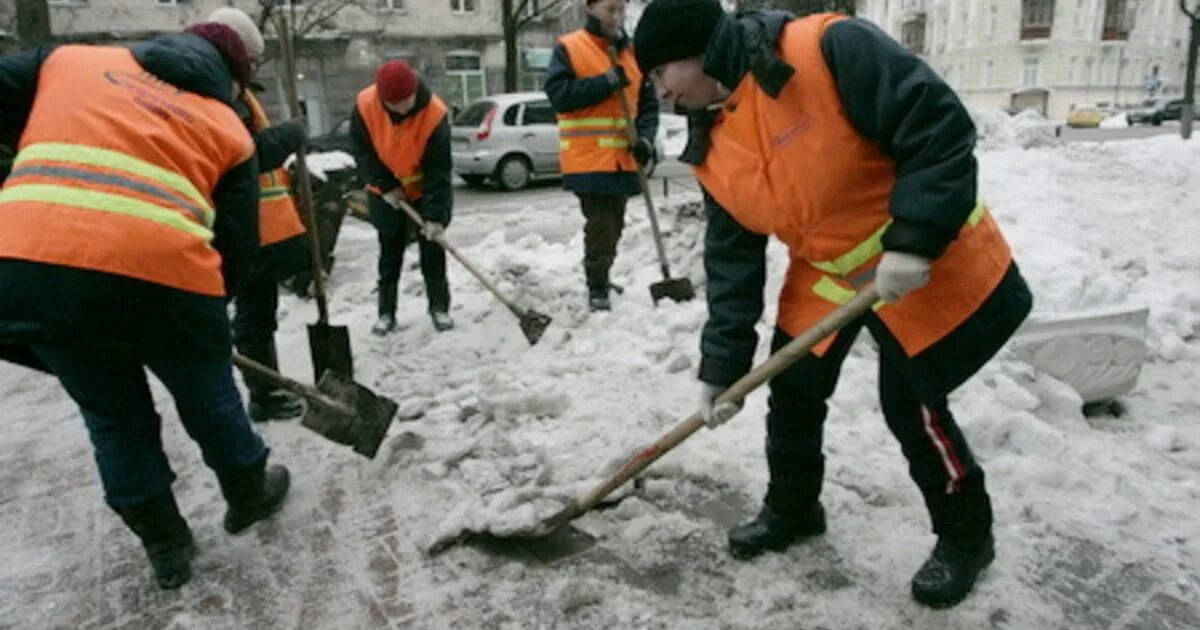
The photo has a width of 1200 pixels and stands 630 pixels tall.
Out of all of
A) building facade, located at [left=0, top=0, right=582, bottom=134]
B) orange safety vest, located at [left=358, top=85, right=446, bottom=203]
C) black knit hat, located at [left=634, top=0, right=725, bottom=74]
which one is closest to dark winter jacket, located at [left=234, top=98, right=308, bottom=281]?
orange safety vest, located at [left=358, top=85, right=446, bottom=203]

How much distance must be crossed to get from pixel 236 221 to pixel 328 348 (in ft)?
4.25

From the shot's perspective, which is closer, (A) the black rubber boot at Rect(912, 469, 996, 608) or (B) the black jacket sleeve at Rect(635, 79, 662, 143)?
(A) the black rubber boot at Rect(912, 469, 996, 608)

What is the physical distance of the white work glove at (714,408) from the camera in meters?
2.13

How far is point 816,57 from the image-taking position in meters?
1.76

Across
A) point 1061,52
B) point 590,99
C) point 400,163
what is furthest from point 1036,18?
point 400,163

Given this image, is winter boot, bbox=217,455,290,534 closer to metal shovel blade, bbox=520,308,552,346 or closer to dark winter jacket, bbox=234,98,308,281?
dark winter jacket, bbox=234,98,308,281

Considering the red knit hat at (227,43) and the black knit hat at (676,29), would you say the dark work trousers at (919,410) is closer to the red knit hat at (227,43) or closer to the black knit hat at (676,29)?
the black knit hat at (676,29)

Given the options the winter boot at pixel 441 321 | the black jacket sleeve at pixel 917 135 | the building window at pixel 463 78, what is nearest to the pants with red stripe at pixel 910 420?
the black jacket sleeve at pixel 917 135

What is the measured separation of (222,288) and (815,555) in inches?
74.4

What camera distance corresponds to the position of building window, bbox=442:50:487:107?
25312 millimetres

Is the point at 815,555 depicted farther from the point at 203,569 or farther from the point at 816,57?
the point at 203,569

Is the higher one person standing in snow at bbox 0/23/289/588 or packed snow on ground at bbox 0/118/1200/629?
person standing in snow at bbox 0/23/289/588

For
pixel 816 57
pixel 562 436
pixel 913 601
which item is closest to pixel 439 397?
pixel 562 436

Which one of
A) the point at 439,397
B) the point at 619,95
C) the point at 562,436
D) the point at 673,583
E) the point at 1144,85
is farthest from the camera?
the point at 1144,85
